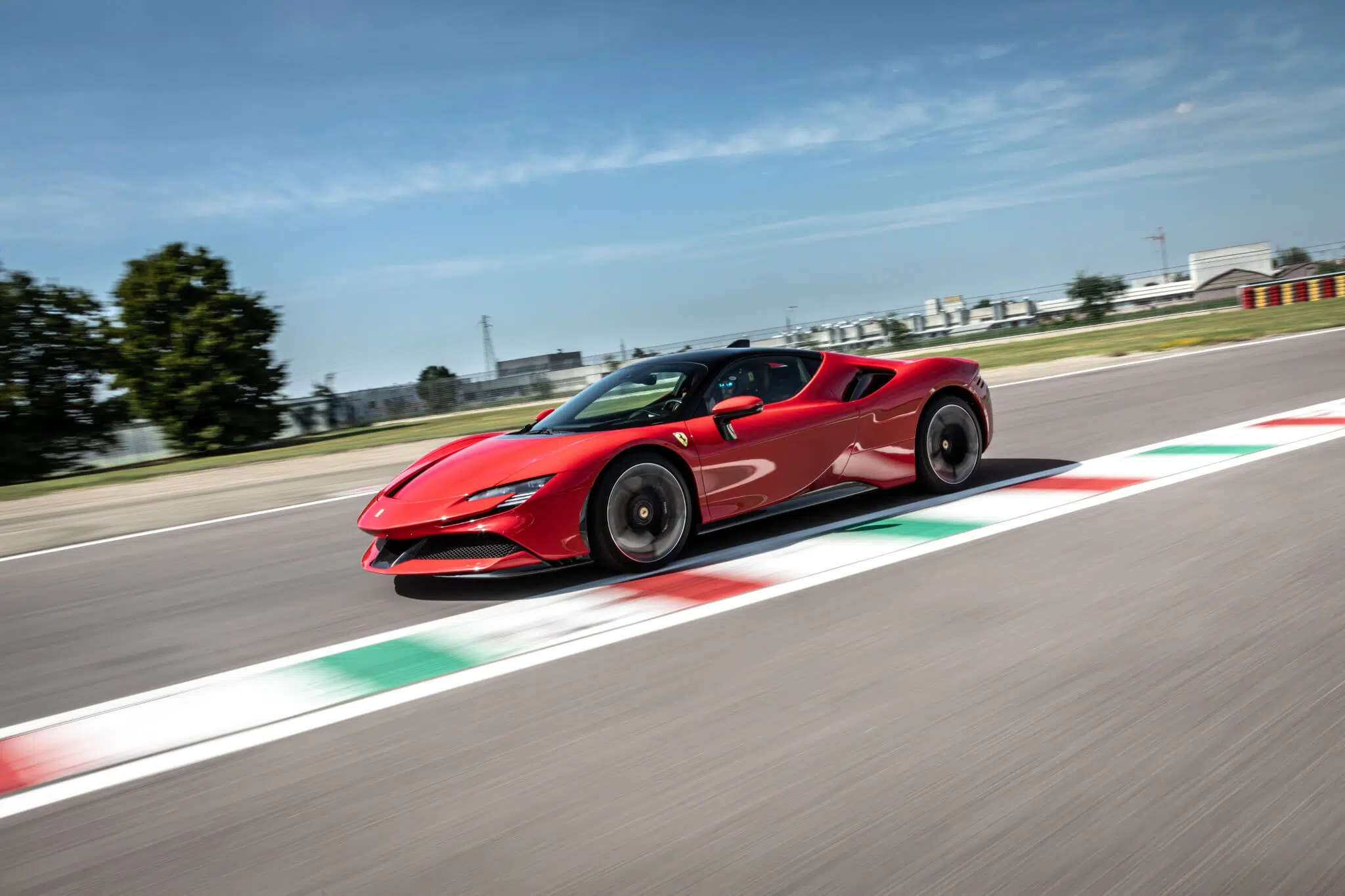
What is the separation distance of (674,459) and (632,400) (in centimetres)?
60

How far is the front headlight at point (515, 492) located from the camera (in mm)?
5488

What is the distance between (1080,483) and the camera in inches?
288

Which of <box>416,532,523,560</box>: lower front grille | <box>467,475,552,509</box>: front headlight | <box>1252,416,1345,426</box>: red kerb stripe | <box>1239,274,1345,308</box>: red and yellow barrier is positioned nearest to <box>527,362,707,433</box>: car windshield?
<box>467,475,552,509</box>: front headlight

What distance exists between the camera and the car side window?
6.47 meters

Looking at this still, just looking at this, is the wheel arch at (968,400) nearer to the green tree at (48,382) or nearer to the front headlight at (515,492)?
the front headlight at (515,492)

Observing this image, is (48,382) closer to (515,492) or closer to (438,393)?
(438,393)

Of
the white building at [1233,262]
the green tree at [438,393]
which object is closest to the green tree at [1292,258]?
the white building at [1233,262]

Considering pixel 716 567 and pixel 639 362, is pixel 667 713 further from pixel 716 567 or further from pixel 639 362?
pixel 639 362

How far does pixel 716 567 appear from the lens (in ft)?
19.2

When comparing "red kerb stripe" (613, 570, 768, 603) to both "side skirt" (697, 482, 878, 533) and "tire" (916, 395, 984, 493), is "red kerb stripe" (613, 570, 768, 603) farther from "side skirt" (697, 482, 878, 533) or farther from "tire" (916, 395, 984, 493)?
"tire" (916, 395, 984, 493)

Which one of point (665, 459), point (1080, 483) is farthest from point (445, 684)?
point (1080, 483)

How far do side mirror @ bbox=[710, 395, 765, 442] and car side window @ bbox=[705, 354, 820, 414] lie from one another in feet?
0.53

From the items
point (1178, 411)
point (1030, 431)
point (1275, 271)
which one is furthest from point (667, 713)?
point (1275, 271)

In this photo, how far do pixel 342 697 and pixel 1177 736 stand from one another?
9.28ft
